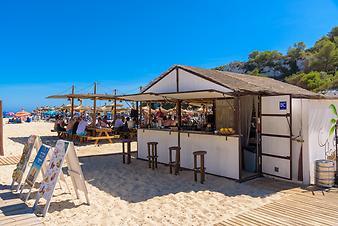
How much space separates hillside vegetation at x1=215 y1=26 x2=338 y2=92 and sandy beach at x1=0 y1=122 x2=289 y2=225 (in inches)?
971

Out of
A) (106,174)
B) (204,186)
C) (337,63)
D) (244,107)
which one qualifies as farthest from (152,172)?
(337,63)

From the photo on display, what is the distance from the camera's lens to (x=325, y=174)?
Result: 227 inches

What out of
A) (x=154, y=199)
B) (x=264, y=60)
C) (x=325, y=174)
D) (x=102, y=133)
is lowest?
(x=154, y=199)

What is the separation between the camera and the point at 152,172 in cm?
734

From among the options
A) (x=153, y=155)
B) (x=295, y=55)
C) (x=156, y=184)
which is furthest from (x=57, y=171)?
(x=295, y=55)

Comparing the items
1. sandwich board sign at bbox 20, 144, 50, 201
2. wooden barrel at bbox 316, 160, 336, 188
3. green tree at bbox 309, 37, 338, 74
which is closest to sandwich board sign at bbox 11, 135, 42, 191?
sandwich board sign at bbox 20, 144, 50, 201

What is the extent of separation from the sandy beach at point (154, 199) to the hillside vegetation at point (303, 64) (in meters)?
24.7

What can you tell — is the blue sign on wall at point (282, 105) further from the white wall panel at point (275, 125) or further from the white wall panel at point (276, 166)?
the white wall panel at point (276, 166)

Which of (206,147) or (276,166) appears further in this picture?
(206,147)

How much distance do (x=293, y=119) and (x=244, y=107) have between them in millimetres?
1497

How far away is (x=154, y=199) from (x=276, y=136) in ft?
11.6

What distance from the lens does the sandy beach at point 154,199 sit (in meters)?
4.16

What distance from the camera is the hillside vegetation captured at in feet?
98.3

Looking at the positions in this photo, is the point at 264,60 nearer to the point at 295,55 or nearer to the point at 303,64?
the point at 295,55
